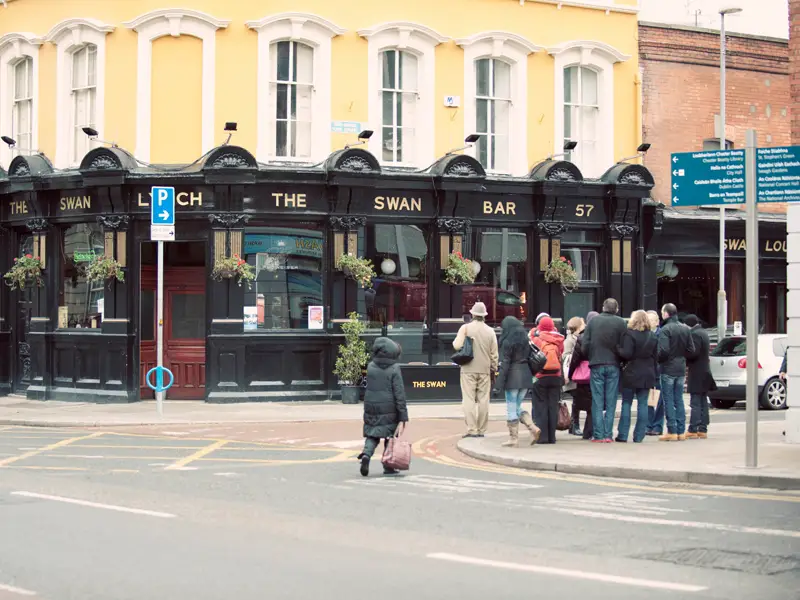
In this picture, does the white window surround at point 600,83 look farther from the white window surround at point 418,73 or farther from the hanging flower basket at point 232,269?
the hanging flower basket at point 232,269

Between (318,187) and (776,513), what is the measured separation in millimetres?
15714

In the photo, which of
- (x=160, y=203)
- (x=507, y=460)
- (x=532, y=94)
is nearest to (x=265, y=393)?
(x=160, y=203)

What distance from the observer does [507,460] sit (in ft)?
50.6

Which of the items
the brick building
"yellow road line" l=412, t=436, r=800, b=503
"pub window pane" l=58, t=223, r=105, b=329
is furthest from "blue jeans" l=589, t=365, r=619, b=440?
the brick building

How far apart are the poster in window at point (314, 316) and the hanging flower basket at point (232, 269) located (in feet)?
4.59

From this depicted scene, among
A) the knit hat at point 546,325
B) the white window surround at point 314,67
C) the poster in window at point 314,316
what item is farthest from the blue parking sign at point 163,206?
the knit hat at point 546,325

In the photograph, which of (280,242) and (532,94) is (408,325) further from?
(532,94)

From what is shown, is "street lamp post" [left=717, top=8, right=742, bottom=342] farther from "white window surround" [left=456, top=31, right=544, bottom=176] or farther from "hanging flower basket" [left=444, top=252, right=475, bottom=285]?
"hanging flower basket" [left=444, top=252, right=475, bottom=285]

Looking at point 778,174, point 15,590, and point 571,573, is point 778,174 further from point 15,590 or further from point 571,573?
point 15,590

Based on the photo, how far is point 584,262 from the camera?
28547 mm

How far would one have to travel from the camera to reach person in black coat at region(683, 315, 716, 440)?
57.8 feet

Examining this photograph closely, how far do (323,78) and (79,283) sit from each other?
21.2 feet

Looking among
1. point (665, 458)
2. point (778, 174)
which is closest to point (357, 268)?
point (665, 458)

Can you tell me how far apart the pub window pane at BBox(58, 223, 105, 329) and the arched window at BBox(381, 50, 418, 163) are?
6115 millimetres
